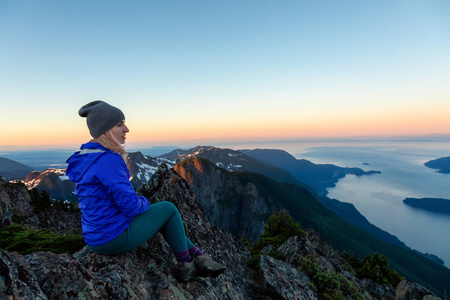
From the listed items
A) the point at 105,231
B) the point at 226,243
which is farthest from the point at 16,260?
the point at 226,243

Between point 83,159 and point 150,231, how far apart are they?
6.66 feet

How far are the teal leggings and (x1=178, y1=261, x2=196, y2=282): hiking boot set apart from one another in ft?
1.42

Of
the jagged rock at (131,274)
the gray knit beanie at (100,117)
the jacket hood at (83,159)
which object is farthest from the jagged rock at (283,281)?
the gray knit beanie at (100,117)

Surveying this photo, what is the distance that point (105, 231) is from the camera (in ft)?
13.1

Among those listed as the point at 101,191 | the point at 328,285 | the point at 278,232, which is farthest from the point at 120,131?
the point at 278,232

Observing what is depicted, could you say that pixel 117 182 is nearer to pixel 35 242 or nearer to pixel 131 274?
pixel 131 274

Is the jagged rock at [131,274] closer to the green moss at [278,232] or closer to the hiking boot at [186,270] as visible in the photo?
the hiking boot at [186,270]

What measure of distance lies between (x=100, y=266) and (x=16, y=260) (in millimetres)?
1624

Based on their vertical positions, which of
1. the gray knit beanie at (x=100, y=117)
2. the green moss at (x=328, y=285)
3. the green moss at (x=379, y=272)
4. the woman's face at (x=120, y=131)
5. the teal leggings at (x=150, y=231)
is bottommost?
the green moss at (x=379, y=272)

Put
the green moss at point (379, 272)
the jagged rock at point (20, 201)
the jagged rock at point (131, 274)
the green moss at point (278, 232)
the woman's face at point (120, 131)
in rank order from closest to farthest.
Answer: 1. the jagged rock at point (131, 274)
2. the woman's face at point (120, 131)
3. the jagged rock at point (20, 201)
4. the green moss at point (278, 232)
5. the green moss at point (379, 272)

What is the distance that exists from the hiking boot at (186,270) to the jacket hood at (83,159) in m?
3.21

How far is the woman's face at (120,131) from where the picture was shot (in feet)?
14.0

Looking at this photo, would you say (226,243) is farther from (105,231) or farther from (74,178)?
(74,178)

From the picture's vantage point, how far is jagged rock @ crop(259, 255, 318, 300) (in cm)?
772
